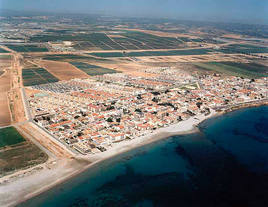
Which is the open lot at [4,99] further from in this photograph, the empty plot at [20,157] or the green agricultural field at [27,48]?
the green agricultural field at [27,48]

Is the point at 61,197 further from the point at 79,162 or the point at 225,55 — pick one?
the point at 225,55

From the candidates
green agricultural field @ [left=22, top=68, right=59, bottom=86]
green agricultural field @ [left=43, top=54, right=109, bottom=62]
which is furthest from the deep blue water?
green agricultural field @ [left=43, top=54, right=109, bottom=62]

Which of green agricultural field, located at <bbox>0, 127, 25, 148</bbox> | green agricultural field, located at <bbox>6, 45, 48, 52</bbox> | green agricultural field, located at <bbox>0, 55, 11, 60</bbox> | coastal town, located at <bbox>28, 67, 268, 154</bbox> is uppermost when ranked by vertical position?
green agricultural field, located at <bbox>6, 45, 48, 52</bbox>

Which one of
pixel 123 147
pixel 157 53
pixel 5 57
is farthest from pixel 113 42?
pixel 123 147

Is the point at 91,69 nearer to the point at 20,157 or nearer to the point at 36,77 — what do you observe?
the point at 36,77

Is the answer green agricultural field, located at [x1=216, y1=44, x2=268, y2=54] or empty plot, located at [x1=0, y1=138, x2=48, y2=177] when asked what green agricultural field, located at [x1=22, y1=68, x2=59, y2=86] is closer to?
empty plot, located at [x1=0, y1=138, x2=48, y2=177]

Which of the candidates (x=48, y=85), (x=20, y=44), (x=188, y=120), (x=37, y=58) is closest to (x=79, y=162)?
(x=188, y=120)

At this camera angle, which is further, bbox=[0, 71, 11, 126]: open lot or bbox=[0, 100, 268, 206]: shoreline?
bbox=[0, 71, 11, 126]: open lot
